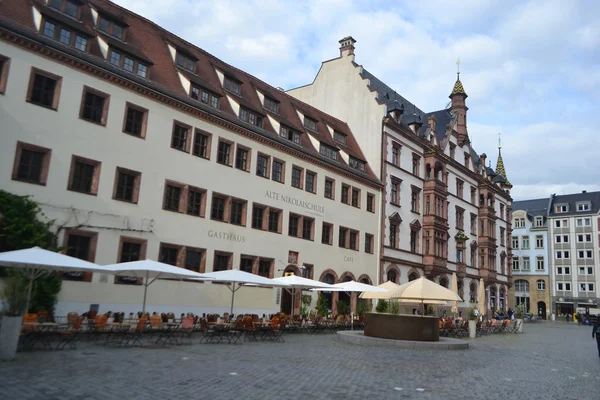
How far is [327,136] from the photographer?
39.2 meters

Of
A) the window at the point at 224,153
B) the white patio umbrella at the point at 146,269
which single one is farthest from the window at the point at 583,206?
the white patio umbrella at the point at 146,269

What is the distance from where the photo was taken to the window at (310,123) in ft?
124

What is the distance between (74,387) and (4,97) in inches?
593

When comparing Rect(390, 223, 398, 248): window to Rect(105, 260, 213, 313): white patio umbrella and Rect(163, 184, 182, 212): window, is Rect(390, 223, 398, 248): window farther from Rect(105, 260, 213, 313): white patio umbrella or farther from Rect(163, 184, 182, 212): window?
Rect(105, 260, 213, 313): white patio umbrella

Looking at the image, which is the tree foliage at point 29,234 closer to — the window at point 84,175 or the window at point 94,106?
the window at point 84,175

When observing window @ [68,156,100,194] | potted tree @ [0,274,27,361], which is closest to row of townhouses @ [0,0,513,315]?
window @ [68,156,100,194]

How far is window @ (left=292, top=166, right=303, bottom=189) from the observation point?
3344cm

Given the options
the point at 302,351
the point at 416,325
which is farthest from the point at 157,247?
the point at 416,325

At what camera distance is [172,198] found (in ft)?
85.3

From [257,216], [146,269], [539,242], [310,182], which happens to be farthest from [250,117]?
[539,242]

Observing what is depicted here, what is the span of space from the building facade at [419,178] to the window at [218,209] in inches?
634

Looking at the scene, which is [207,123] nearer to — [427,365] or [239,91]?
[239,91]

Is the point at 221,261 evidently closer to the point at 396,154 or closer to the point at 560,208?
the point at 396,154

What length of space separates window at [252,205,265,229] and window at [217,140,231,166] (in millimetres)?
3249
